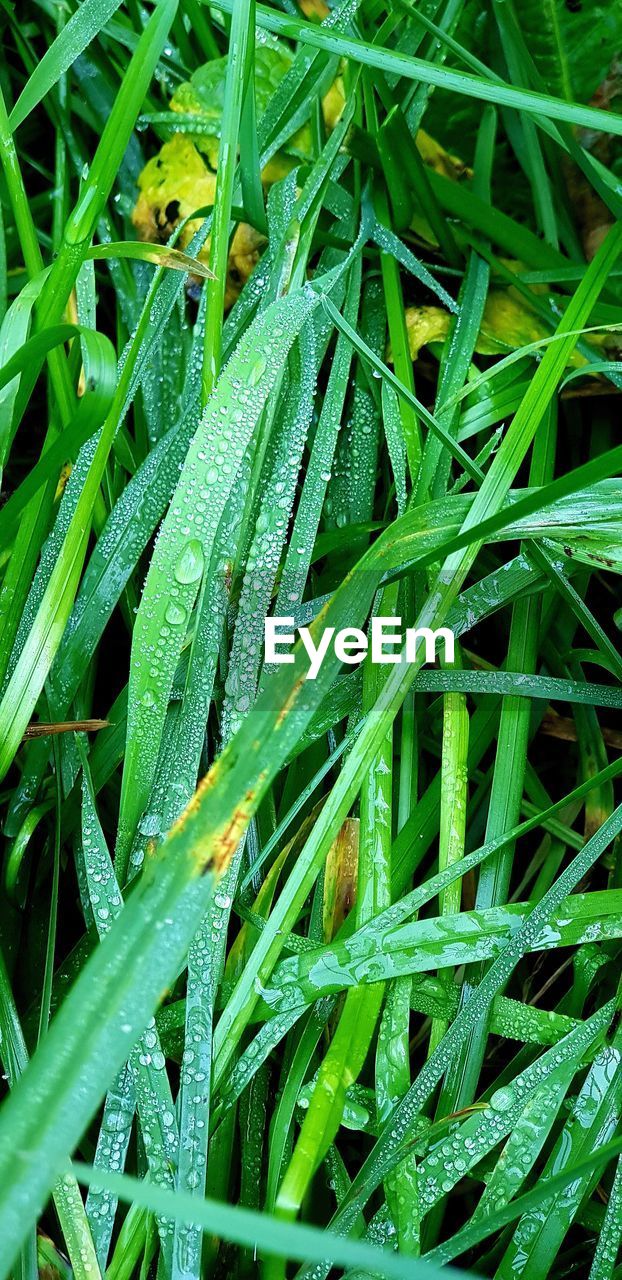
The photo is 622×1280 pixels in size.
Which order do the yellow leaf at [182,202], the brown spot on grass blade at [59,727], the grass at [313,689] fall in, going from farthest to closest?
the yellow leaf at [182,202], the brown spot on grass blade at [59,727], the grass at [313,689]

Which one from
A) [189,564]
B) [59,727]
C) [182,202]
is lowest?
[59,727]

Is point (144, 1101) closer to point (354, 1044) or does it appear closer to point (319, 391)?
point (354, 1044)

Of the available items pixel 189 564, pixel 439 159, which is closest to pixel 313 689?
pixel 189 564

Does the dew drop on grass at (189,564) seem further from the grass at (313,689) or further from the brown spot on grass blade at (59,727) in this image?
the brown spot on grass blade at (59,727)

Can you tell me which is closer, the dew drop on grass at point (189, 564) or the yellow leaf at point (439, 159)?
the dew drop on grass at point (189, 564)

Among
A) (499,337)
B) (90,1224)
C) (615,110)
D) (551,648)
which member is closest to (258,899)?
(90,1224)

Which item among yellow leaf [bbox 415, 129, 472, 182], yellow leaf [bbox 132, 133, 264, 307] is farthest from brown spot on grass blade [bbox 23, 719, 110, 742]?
yellow leaf [bbox 415, 129, 472, 182]

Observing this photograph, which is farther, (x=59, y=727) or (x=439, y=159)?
(x=439, y=159)

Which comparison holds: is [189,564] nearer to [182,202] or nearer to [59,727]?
[59,727]

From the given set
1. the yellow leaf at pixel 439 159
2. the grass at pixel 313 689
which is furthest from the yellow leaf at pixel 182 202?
the yellow leaf at pixel 439 159
